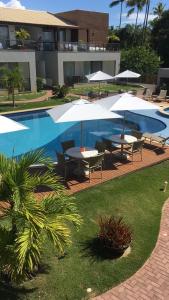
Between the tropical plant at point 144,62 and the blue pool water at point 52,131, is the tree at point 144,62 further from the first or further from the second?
the blue pool water at point 52,131

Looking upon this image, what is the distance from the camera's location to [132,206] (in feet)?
29.3

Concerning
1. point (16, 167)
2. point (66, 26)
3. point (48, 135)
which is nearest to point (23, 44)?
point (66, 26)

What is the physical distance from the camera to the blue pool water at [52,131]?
16.3m

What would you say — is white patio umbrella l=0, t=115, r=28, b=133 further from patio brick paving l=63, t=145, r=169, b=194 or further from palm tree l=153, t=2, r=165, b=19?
palm tree l=153, t=2, r=165, b=19

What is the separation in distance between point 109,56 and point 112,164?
27.6 m

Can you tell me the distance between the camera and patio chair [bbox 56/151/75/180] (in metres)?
10.3

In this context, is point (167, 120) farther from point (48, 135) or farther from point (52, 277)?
point (52, 277)

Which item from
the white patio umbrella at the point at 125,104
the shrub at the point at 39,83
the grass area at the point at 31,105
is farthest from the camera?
the shrub at the point at 39,83

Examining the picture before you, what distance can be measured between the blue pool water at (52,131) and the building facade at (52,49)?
8.21 metres

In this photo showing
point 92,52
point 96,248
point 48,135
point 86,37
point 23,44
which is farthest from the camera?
point 86,37

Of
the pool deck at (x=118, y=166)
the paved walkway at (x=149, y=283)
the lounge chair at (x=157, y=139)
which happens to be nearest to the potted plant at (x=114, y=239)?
the paved walkway at (x=149, y=283)

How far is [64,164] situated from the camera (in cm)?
1032

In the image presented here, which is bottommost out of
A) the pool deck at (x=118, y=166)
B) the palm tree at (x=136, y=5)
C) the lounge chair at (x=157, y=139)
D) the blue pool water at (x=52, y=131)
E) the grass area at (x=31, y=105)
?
the blue pool water at (x=52, y=131)

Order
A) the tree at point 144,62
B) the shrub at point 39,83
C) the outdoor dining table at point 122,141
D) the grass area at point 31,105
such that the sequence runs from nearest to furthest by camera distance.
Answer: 1. the outdoor dining table at point 122,141
2. the grass area at point 31,105
3. the shrub at point 39,83
4. the tree at point 144,62
